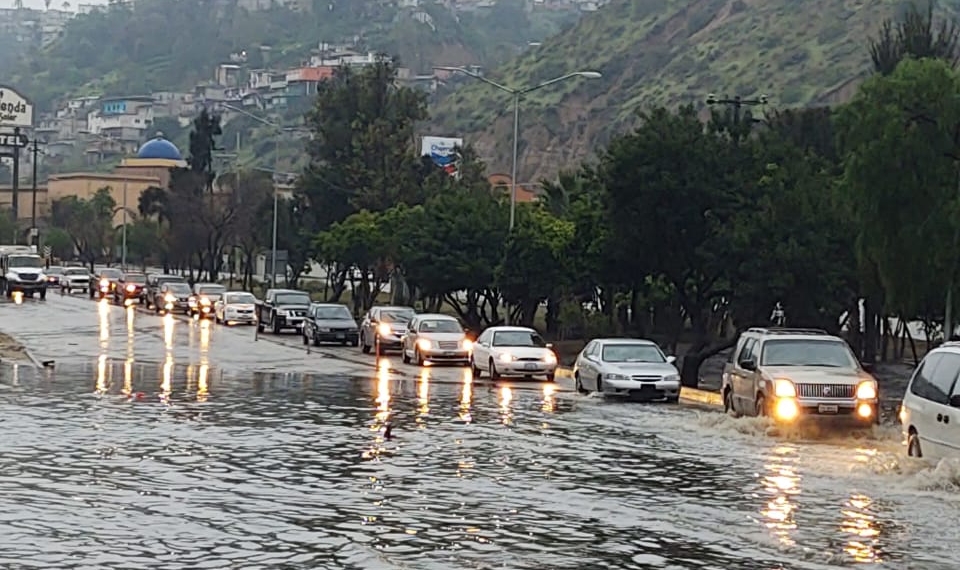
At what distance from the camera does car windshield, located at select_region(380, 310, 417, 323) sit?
52000 millimetres

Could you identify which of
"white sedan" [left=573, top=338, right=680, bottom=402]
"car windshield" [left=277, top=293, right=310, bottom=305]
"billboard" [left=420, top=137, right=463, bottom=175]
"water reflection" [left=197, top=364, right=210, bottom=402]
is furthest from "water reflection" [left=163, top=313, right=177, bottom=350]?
"billboard" [left=420, top=137, right=463, bottom=175]

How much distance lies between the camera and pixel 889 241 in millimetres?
32875

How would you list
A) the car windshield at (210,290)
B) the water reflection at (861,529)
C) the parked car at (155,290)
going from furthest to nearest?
the parked car at (155,290)
the car windshield at (210,290)
the water reflection at (861,529)

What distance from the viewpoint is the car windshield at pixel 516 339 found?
3956cm

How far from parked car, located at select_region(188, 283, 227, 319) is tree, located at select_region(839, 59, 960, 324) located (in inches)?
1837

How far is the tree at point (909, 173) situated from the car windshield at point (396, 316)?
2151 centimetres

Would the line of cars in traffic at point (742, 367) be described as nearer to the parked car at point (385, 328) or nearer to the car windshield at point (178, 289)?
the parked car at point (385, 328)

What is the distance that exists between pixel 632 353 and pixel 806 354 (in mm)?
7672

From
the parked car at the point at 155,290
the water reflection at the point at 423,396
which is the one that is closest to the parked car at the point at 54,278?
the parked car at the point at 155,290

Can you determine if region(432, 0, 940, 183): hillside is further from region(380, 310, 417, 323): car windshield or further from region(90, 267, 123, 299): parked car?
region(380, 310, 417, 323): car windshield

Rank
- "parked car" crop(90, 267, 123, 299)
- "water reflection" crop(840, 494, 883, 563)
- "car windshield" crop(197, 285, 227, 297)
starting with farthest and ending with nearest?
"parked car" crop(90, 267, 123, 299)
"car windshield" crop(197, 285, 227, 297)
"water reflection" crop(840, 494, 883, 563)

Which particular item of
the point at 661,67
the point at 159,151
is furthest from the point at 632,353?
the point at 159,151

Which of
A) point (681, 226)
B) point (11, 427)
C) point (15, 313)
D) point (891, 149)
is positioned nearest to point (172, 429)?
point (11, 427)

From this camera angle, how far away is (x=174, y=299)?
8081cm
